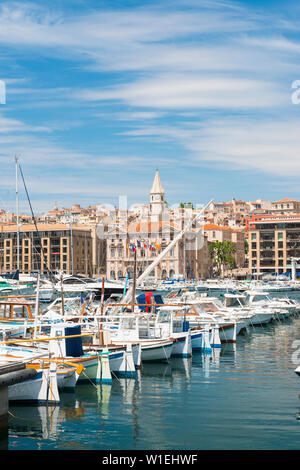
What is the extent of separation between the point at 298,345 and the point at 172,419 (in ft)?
68.0

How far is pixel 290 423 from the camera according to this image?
18375 mm

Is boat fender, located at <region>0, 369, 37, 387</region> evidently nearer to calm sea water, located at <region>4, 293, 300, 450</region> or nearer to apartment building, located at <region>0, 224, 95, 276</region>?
calm sea water, located at <region>4, 293, 300, 450</region>

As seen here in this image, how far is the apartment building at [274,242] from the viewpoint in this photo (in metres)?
163

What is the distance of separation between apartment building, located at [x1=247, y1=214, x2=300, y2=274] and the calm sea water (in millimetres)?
136984

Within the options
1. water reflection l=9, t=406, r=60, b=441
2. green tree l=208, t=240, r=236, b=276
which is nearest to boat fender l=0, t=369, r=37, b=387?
water reflection l=9, t=406, r=60, b=441

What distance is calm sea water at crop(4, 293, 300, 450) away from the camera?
16.6 meters

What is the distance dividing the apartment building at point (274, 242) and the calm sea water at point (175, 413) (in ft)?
449

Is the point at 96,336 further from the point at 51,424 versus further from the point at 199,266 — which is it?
the point at 199,266

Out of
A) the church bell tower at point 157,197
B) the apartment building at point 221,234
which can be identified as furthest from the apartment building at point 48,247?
the apartment building at point 221,234

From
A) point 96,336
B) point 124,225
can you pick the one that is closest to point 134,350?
point 96,336

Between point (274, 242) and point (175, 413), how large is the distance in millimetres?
148839

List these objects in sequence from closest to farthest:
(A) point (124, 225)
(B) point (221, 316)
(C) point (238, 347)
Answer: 1. (C) point (238, 347)
2. (B) point (221, 316)
3. (A) point (124, 225)

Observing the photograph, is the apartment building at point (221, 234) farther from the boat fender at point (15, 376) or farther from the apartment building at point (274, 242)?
the boat fender at point (15, 376)
